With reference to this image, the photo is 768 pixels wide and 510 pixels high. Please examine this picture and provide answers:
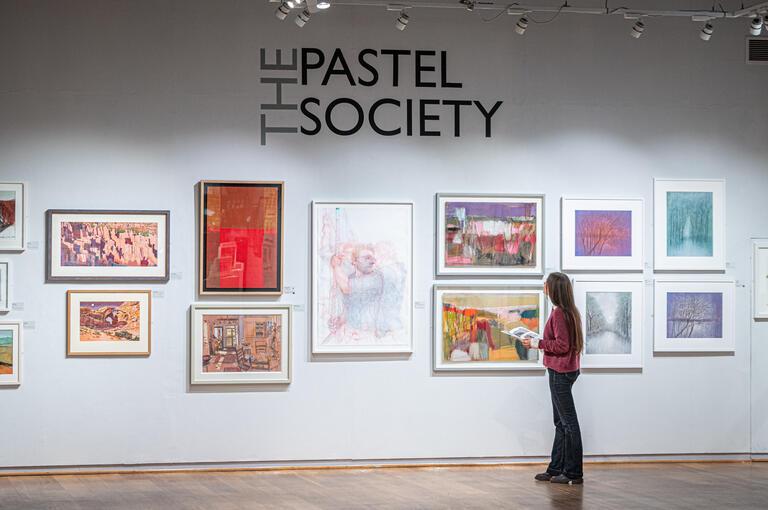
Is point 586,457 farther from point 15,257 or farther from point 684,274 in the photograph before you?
point 15,257

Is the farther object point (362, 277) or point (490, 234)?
point (490, 234)

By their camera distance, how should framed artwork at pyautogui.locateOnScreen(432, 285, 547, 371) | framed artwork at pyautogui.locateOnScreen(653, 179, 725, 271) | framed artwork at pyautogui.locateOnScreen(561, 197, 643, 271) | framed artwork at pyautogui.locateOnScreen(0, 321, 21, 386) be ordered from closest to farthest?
framed artwork at pyautogui.locateOnScreen(0, 321, 21, 386) → framed artwork at pyautogui.locateOnScreen(432, 285, 547, 371) → framed artwork at pyautogui.locateOnScreen(561, 197, 643, 271) → framed artwork at pyautogui.locateOnScreen(653, 179, 725, 271)

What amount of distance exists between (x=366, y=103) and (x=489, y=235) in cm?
161

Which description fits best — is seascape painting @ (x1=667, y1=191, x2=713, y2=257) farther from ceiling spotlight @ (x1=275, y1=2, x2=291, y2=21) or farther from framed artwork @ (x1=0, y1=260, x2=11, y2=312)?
framed artwork @ (x1=0, y1=260, x2=11, y2=312)

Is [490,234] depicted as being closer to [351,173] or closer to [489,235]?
[489,235]

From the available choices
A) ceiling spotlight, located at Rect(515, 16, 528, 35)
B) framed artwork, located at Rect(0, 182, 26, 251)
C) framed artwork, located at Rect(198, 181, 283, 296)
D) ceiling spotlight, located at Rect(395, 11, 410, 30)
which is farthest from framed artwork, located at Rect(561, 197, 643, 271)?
framed artwork, located at Rect(0, 182, 26, 251)

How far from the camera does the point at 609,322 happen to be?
9.63 metres

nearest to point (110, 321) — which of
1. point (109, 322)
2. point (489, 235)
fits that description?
point (109, 322)

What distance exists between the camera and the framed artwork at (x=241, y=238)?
9078mm

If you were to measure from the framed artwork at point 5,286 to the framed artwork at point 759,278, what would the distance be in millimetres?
6724

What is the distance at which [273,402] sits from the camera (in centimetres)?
917

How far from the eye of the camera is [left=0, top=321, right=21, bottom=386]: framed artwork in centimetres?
887

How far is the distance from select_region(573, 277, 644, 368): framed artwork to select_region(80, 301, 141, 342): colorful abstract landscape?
394 cm

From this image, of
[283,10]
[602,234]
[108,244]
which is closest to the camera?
[283,10]
